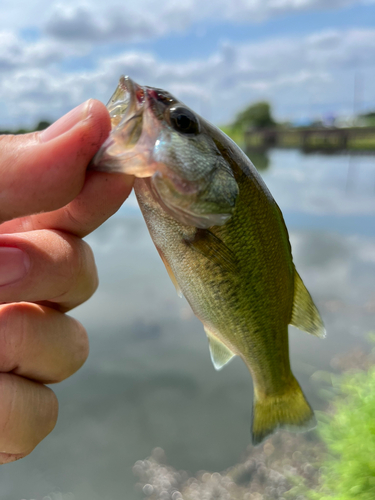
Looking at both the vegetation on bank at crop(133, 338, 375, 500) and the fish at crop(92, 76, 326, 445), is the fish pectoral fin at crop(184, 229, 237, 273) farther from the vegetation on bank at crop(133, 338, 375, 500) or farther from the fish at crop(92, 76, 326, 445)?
the vegetation on bank at crop(133, 338, 375, 500)

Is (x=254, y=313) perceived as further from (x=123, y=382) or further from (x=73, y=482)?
(x=123, y=382)

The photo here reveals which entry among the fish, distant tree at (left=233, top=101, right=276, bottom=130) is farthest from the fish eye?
distant tree at (left=233, top=101, right=276, bottom=130)

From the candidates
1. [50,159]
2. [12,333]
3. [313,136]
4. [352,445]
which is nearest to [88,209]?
[50,159]

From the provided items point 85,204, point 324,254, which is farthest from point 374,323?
point 85,204

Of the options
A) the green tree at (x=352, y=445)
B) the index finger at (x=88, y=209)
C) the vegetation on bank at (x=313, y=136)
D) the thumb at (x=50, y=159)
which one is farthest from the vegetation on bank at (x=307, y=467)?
the vegetation on bank at (x=313, y=136)

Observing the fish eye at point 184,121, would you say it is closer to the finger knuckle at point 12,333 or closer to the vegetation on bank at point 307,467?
the finger knuckle at point 12,333

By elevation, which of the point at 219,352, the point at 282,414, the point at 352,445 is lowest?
the point at 352,445

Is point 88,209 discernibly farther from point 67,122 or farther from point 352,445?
point 352,445
